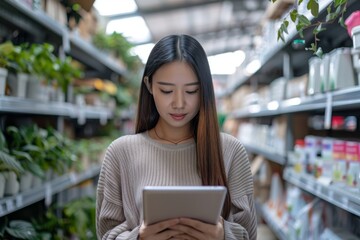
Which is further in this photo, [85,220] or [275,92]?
[275,92]

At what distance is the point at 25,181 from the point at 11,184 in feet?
0.50

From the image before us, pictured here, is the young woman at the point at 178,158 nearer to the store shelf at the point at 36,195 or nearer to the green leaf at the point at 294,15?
the green leaf at the point at 294,15

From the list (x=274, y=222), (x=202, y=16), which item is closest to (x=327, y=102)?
(x=274, y=222)

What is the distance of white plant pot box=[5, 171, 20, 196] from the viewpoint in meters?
1.58

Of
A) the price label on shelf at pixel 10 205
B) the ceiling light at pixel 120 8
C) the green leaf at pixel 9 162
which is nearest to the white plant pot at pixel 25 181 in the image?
the price label on shelf at pixel 10 205

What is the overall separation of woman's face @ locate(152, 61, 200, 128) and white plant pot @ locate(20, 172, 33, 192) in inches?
39.1

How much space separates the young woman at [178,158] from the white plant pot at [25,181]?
0.80m

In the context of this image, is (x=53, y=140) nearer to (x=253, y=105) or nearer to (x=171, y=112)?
(x=171, y=112)

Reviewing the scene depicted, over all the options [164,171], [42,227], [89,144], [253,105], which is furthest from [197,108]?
[253,105]

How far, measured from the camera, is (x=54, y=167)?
1.96 meters

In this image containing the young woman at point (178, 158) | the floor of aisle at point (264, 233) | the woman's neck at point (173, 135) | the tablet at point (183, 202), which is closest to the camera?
the tablet at point (183, 202)

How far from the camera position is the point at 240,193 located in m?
1.08

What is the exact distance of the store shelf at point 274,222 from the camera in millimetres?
2155

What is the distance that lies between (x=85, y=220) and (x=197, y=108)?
153cm
